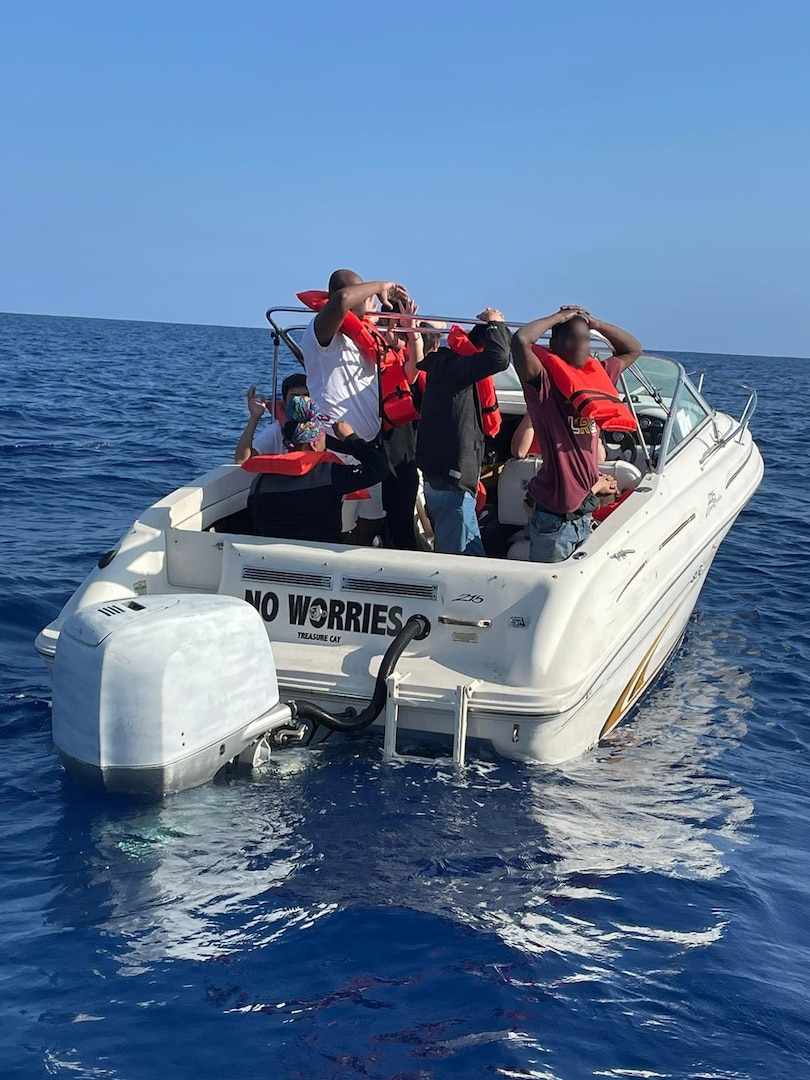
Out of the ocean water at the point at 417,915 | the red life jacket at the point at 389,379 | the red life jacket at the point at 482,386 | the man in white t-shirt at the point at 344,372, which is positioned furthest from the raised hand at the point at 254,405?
the ocean water at the point at 417,915

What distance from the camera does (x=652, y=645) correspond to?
556 centimetres

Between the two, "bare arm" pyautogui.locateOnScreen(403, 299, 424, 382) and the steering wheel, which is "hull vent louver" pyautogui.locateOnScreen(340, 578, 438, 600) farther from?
the steering wheel

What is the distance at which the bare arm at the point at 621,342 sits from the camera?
506 cm

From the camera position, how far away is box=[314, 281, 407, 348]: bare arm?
4777 mm

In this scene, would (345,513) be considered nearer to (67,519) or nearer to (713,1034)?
(713,1034)

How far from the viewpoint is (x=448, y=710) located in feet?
14.0

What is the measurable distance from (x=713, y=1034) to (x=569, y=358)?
272 centimetres

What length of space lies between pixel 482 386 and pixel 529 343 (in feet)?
2.33

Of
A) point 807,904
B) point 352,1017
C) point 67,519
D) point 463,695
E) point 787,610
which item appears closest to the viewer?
point 352,1017

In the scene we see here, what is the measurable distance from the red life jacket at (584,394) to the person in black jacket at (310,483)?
809 millimetres

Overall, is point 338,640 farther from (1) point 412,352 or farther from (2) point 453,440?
(1) point 412,352

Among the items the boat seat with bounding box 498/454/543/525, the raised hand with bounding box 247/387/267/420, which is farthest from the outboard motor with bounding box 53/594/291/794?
the boat seat with bounding box 498/454/543/525

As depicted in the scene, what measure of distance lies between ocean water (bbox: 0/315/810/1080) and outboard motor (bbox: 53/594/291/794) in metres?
0.18

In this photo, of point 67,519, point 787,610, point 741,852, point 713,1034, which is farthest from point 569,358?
point 67,519
